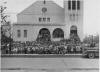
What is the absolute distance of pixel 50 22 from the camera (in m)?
47.0

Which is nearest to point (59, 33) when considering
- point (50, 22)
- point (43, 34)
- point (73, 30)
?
point (73, 30)

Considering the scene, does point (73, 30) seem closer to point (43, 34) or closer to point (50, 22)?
point (50, 22)

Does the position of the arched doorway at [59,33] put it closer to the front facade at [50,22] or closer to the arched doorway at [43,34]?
the front facade at [50,22]

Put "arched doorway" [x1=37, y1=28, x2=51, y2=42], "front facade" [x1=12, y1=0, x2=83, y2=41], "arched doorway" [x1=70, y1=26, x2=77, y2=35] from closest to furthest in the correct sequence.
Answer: "front facade" [x1=12, y1=0, x2=83, y2=41] → "arched doorway" [x1=37, y1=28, x2=51, y2=42] → "arched doorway" [x1=70, y1=26, x2=77, y2=35]

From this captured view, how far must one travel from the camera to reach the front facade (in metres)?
44.3

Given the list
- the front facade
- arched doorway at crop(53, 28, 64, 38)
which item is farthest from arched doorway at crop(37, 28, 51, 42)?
arched doorway at crop(53, 28, 64, 38)

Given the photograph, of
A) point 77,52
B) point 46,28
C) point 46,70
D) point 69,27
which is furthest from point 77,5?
point 46,70

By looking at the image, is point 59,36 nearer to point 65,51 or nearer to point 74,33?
point 74,33

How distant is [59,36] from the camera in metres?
44.8

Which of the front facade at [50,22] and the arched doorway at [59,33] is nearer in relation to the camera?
the front facade at [50,22]

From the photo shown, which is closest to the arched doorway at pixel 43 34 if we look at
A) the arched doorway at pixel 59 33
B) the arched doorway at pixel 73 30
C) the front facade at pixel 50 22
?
the front facade at pixel 50 22

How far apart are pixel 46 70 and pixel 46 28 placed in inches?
1417

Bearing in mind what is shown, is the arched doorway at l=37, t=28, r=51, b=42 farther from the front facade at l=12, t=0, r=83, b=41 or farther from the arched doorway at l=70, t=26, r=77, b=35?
the arched doorway at l=70, t=26, r=77, b=35

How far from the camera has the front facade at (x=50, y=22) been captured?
145 feet
